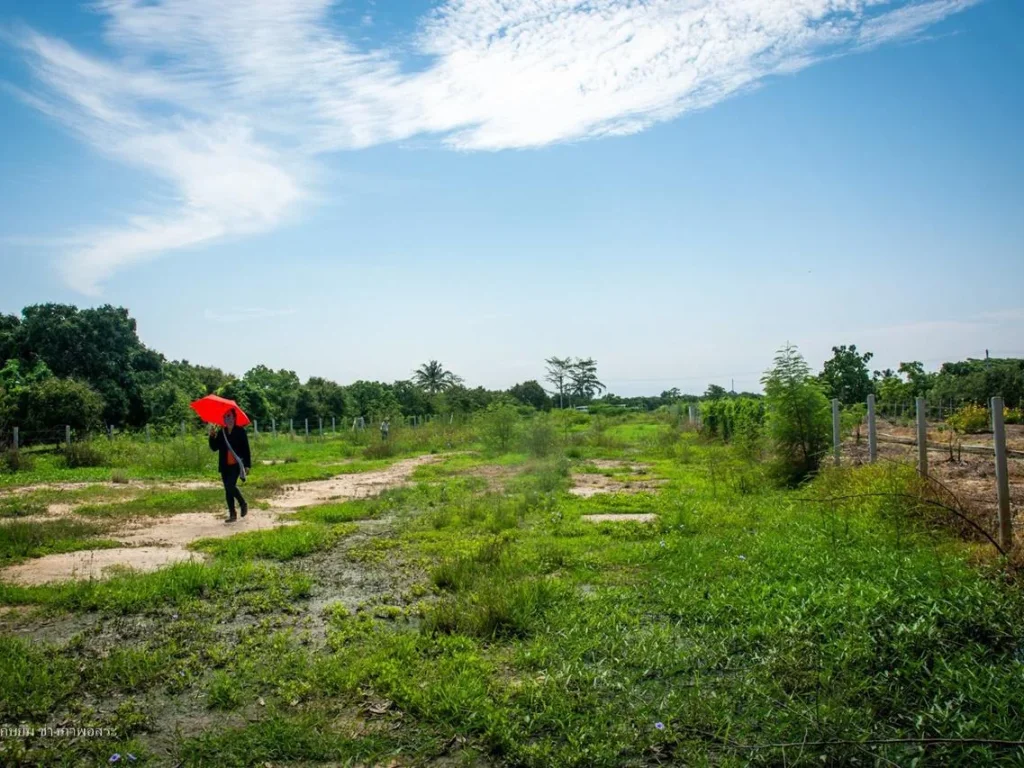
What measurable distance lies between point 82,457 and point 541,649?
18580mm

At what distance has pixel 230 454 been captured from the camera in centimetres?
916

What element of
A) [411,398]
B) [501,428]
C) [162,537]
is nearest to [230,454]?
[162,537]

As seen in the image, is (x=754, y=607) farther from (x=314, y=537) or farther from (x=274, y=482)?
(x=274, y=482)

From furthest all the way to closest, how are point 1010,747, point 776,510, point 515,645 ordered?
1. point 776,510
2. point 515,645
3. point 1010,747

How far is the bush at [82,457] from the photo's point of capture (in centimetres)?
1819

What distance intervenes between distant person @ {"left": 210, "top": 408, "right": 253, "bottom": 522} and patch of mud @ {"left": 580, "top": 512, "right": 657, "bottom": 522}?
4717 millimetres

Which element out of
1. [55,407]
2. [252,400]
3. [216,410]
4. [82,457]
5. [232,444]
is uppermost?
[252,400]

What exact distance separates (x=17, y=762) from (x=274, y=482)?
428 inches

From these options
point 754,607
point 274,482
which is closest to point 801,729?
point 754,607

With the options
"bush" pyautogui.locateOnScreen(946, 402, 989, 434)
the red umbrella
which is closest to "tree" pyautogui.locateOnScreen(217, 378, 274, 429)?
the red umbrella

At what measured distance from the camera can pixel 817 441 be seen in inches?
445

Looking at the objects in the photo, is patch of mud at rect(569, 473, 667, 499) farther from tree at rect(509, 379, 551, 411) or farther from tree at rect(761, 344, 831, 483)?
tree at rect(509, 379, 551, 411)

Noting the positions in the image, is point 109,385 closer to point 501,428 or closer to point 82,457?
point 82,457

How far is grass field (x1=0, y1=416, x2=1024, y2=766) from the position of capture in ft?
10.1
